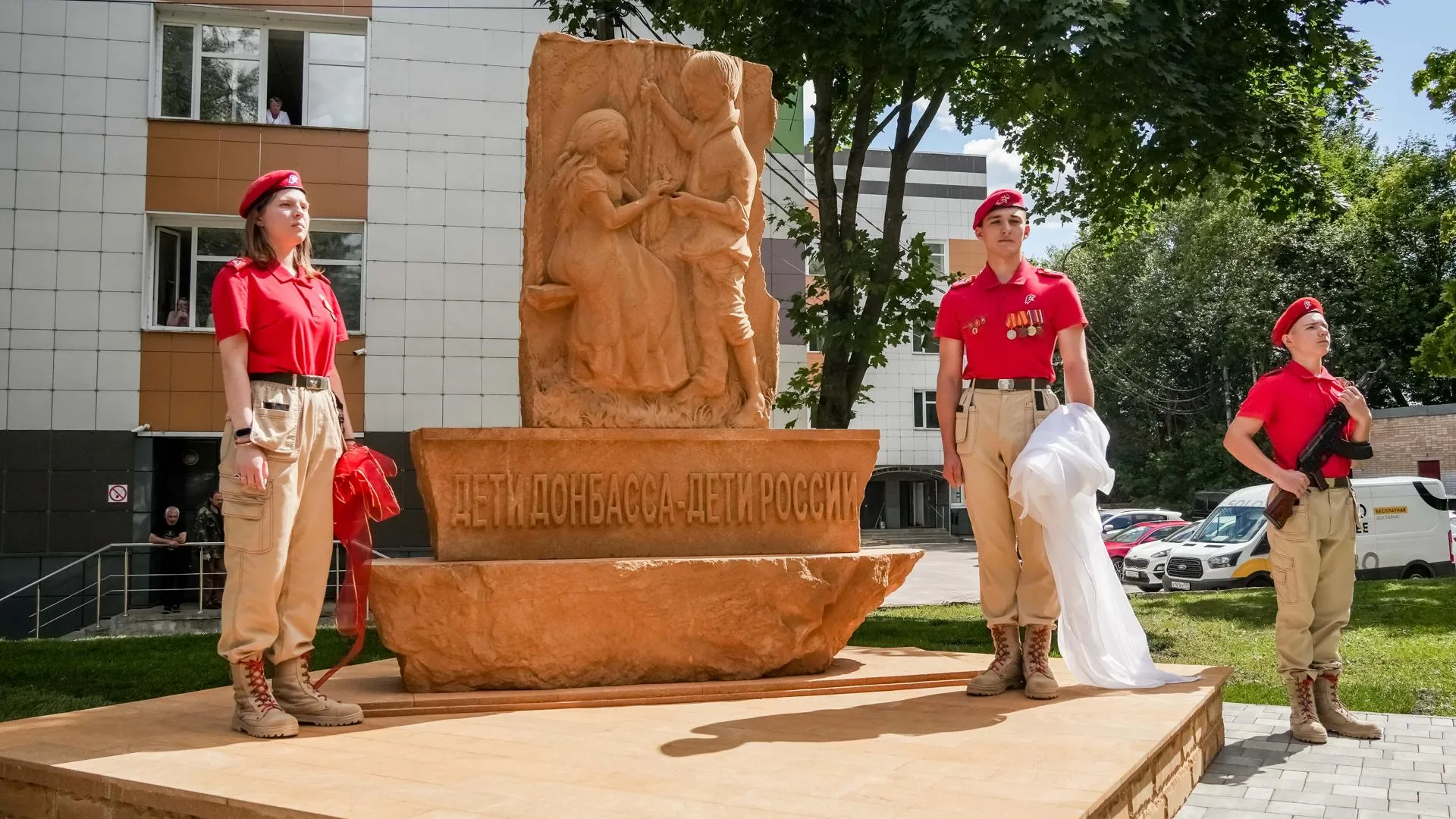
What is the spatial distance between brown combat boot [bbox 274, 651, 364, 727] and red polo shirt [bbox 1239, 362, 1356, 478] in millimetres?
3900

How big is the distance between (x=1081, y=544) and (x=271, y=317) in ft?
10.5

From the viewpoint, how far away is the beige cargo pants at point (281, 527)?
409 cm

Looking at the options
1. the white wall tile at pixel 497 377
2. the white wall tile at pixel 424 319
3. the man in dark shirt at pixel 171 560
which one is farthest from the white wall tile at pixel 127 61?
the white wall tile at pixel 497 377

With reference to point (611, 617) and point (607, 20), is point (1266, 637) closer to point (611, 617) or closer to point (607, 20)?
point (611, 617)

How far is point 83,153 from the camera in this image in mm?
14680

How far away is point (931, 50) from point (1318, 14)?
13.9 feet

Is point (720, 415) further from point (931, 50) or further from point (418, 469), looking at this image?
point (931, 50)

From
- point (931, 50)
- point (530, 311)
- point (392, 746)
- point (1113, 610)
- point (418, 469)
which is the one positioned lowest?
point (392, 746)

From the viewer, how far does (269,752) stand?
3814mm

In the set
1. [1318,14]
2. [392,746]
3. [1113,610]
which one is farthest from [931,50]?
[392,746]

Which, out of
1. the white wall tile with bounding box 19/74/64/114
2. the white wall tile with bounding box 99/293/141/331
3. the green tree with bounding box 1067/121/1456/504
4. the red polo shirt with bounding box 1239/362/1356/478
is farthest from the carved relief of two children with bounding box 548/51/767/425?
the green tree with bounding box 1067/121/1456/504

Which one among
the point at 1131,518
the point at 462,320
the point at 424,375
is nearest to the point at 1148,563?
the point at 1131,518

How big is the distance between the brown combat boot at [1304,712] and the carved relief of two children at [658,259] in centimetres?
266

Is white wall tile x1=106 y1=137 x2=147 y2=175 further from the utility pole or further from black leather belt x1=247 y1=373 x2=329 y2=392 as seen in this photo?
black leather belt x1=247 y1=373 x2=329 y2=392
